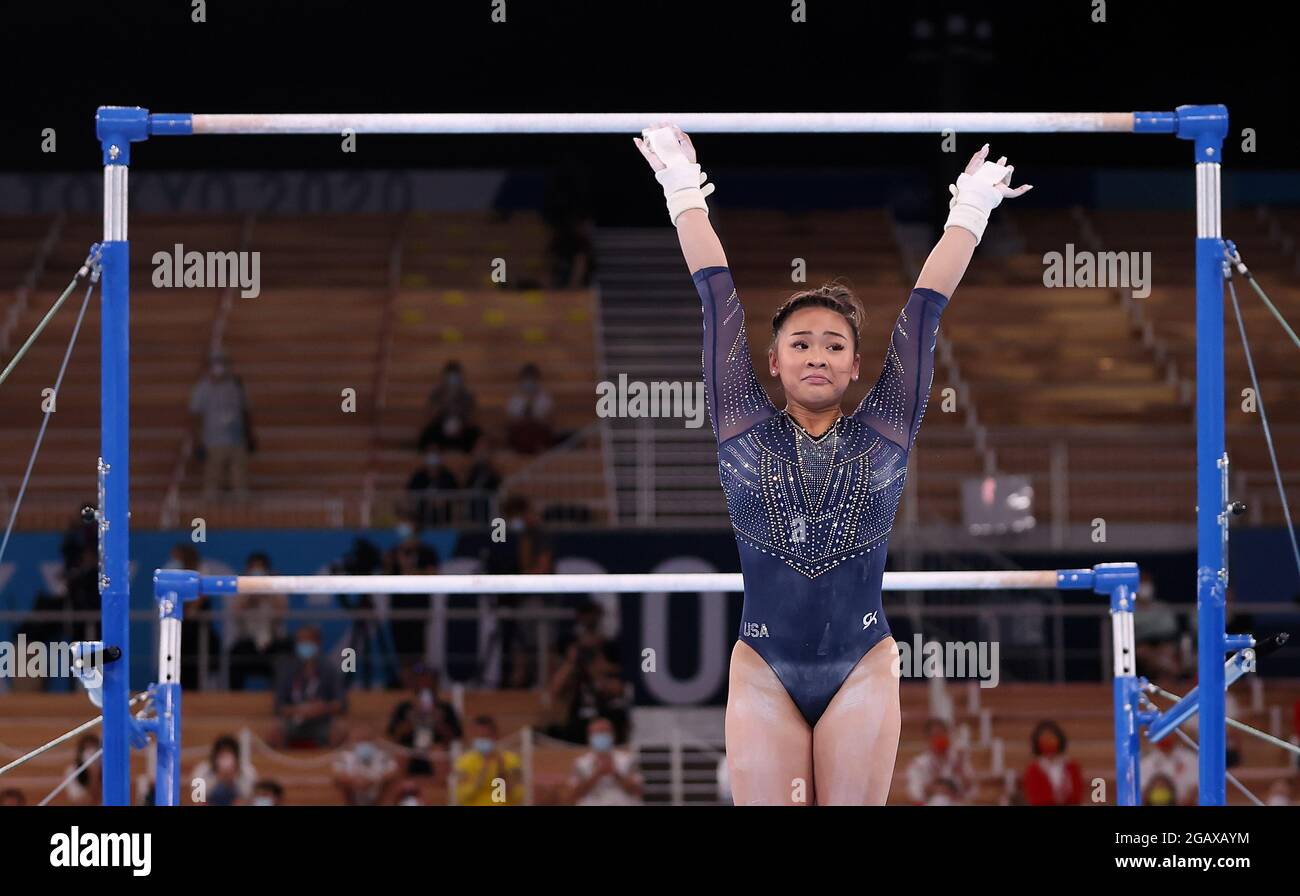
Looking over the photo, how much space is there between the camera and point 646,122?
4.71m

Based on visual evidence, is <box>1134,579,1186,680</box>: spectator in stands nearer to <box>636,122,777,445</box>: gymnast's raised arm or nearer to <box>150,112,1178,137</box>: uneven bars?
<box>150,112,1178,137</box>: uneven bars

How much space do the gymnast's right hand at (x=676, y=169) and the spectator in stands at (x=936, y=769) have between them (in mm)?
6078

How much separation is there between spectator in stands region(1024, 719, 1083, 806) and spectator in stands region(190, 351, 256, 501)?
6536mm

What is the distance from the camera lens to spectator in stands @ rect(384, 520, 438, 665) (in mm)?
11016

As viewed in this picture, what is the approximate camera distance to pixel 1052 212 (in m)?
18.0

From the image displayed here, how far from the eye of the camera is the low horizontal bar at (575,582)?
500cm

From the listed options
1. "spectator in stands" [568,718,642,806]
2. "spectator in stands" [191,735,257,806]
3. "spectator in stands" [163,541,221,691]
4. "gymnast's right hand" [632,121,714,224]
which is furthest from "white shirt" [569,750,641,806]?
"gymnast's right hand" [632,121,714,224]

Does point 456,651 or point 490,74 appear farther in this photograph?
point 490,74

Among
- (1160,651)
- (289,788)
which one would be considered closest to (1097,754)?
(1160,651)

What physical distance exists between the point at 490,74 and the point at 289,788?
8.11 metres

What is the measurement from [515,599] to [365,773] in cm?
176

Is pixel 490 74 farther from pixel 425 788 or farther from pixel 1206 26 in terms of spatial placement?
pixel 425 788

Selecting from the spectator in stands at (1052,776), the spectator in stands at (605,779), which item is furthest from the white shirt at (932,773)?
the spectator in stands at (605,779)

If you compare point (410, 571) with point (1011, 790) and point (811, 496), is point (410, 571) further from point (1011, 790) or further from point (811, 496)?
point (811, 496)
